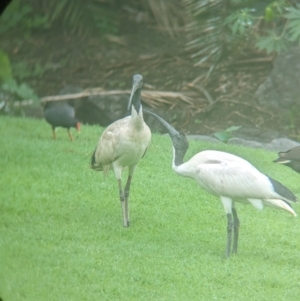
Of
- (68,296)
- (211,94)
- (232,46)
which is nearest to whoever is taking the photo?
(232,46)

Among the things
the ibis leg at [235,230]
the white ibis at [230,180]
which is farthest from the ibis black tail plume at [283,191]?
the ibis leg at [235,230]

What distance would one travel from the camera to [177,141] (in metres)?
2.21

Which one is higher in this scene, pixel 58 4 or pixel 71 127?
pixel 58 4

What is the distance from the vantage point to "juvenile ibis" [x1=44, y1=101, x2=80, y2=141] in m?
2.13

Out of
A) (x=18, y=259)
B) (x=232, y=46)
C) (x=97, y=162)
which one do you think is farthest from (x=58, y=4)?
(x=18, y=259)

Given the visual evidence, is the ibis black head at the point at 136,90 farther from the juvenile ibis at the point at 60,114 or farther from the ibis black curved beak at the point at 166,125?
the juvenile ibis at the point at 60,114

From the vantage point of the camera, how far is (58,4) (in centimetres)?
164

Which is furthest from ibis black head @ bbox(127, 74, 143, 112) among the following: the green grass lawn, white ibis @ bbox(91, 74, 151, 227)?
the green grass lawn

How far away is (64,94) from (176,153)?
0.42 m

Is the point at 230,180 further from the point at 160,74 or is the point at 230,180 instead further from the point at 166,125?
the point at 160,74

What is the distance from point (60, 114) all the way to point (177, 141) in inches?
15.4

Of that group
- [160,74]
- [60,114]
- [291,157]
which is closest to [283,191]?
[291,157]

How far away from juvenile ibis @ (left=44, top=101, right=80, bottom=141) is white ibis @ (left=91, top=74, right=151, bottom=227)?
0.13 meters

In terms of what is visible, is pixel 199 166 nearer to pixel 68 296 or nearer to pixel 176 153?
pixel 176 153
